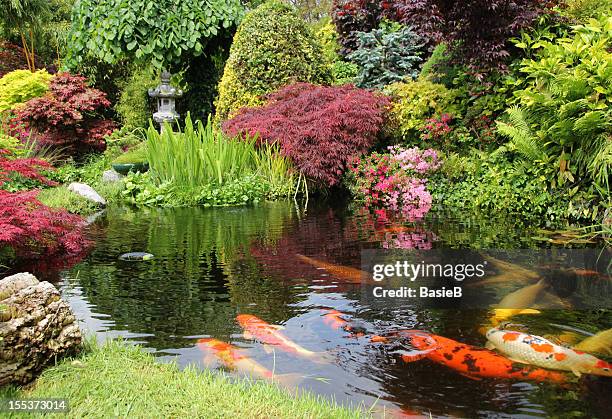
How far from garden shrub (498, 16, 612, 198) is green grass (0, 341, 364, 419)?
181 inches

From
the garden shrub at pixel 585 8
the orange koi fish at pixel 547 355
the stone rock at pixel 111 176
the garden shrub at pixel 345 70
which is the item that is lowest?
the orange koi fish at pixel 547 355

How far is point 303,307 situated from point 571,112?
4194 millimetres

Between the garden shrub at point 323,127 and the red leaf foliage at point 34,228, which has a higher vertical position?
the garden shrub at point 323,127

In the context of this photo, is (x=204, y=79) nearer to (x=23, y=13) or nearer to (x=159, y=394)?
(x=23, y=13)

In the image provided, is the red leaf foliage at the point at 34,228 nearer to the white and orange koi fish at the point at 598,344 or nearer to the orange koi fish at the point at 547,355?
the orange koi fish at the point at 547,355

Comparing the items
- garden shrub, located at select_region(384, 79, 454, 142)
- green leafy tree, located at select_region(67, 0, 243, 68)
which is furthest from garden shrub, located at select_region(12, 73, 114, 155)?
garden shrub, located at select_region(384, 79, 454, 142)

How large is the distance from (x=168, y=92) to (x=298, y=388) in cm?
1063

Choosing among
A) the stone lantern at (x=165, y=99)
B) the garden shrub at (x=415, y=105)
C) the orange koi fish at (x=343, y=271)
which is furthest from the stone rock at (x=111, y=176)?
the orange koi fish at (x=343, y=271)

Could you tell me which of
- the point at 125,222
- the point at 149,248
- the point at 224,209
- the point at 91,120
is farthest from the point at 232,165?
the point at 91,120

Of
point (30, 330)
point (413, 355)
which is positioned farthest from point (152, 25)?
point (413, 355)

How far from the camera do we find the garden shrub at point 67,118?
11.5 metres

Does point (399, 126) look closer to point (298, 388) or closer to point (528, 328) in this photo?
point (528, 328)

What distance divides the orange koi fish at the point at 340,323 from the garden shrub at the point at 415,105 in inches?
209

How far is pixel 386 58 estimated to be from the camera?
11.3 m
